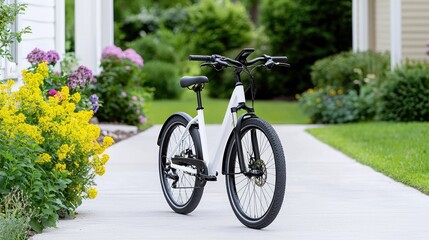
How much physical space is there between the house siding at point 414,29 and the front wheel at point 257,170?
37.7 ft

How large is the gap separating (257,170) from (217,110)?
57.2ft

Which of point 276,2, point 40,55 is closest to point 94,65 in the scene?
point 40,55

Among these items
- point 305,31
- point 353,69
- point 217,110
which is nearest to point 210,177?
point 353,69

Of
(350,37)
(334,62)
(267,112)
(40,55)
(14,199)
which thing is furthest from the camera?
(350,37)

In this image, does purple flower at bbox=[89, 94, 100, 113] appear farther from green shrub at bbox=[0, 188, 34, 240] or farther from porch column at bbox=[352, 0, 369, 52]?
porch column at bbox=[352, 0, 369, 52]

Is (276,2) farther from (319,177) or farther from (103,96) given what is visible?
(319,177)

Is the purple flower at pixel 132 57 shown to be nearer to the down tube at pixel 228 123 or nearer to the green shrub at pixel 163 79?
the down tube at pixel 228 123

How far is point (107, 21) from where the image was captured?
18.8 metres

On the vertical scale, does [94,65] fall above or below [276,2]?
below

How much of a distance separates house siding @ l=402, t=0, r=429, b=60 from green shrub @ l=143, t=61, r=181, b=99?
1106 cm

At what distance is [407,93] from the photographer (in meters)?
17.8

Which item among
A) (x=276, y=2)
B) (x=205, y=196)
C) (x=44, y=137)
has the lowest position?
(x=205, y=196)

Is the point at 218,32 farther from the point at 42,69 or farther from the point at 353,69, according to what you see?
the point at 42,69

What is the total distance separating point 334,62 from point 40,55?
1040cm
